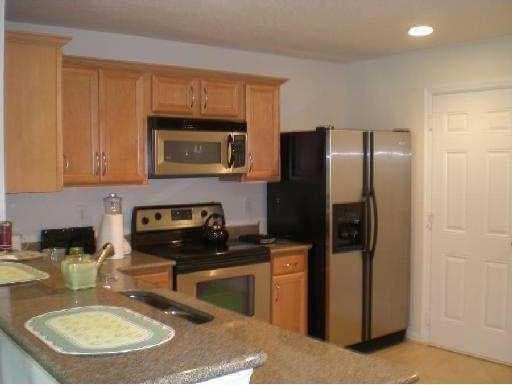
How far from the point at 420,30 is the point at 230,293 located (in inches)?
86.3

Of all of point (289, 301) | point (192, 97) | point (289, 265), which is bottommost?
point (289, 301)

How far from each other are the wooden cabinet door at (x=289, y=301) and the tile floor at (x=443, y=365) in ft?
2.45

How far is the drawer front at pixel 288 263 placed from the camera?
13.7ft

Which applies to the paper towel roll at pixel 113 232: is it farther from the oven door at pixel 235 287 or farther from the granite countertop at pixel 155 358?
the granite countertop at pixel 155 358

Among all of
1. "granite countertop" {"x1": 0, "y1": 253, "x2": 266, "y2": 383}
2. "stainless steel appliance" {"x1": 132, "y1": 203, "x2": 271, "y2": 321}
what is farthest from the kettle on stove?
"granite countertop" {"x1": 0, "y1": 253, "x2": 266, "y2": 383}

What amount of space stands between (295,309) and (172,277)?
3.61ft

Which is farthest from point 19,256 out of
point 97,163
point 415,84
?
point 415,84

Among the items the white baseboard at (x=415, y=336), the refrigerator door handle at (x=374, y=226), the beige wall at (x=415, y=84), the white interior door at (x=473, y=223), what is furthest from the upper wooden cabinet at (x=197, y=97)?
the white baseboard at (x=415, y=336)

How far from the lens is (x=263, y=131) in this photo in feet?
14.4

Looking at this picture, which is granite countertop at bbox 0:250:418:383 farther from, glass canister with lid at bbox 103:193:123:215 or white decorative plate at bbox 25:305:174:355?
glass canister with lid at bbox 103:193:123:215

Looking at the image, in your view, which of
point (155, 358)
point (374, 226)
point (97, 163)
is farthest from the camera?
point (374, 226)

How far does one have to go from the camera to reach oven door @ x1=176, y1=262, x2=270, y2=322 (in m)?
3.70

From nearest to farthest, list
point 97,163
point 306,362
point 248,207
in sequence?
point 306,362 → point 97,163 → point 248,207

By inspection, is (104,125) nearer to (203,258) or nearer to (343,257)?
(203,258)
